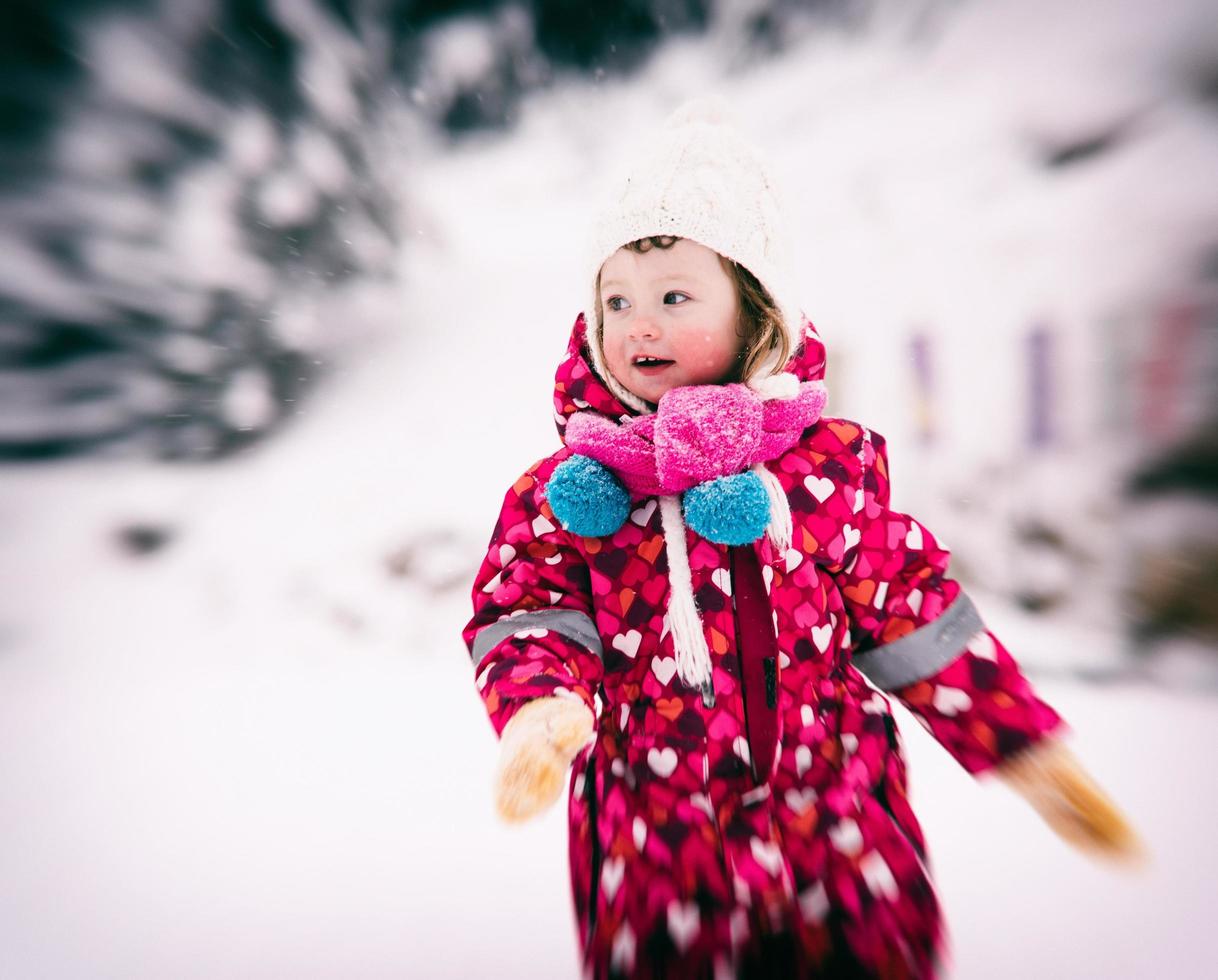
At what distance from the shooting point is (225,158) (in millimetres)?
883

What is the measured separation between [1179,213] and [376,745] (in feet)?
3.86

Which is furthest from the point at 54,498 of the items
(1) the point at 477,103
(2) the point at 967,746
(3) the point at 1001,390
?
(3) the point at 1001,390

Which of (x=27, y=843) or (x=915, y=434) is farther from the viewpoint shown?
(x=915, y=434)

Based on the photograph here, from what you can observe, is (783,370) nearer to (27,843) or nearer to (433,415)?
(433,415)

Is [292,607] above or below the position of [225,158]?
below

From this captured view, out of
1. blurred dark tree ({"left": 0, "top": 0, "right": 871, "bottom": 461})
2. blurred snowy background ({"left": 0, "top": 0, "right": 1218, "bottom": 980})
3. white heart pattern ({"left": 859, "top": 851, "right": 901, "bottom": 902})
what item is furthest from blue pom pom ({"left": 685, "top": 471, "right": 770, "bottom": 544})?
blurred dark tree ({"left": 0, "top": 0, "right": 871, "bottom": 461})

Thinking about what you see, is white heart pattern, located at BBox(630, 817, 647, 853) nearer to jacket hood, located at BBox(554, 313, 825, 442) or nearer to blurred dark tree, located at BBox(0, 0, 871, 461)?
jacket hood, located at BBox(554, 313, 825, 442)

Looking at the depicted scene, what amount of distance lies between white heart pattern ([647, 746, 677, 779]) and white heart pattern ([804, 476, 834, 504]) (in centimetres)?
20

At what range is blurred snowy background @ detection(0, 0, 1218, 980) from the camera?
27.9 inches

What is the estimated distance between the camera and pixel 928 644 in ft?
1.50

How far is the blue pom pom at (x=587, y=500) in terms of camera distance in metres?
0.44

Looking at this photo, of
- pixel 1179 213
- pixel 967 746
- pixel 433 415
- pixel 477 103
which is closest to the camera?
pixel 967 746

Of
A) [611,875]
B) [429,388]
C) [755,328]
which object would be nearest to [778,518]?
[755,328]

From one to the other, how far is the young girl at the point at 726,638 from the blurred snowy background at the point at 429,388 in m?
0.26
